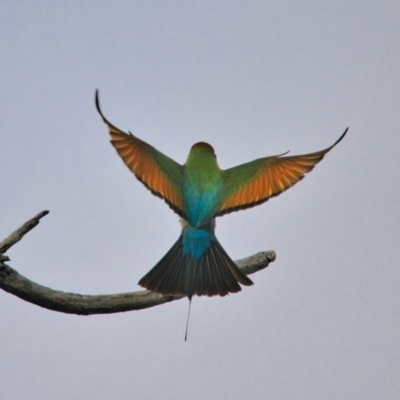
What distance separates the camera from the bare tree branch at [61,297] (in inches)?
157

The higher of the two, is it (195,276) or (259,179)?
(259,179)

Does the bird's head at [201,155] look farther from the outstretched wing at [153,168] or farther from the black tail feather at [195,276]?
the black tail feather at [195,276]

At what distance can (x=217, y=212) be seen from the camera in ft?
16.1

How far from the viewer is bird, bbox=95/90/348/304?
462 cm

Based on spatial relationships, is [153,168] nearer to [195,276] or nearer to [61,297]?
[195,276]

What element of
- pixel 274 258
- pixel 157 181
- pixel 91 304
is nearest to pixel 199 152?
pixel 157 181

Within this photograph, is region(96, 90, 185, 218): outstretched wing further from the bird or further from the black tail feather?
the black tail feather

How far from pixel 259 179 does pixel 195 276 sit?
924 mm

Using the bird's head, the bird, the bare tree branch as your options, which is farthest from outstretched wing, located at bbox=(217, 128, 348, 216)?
the bare tree branch

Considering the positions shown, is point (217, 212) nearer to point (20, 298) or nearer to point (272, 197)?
point (272, 197)

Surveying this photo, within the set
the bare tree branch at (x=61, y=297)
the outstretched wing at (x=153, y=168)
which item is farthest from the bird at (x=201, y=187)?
the bare tree branch at (x=61, y=297)

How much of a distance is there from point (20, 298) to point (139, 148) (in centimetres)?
132

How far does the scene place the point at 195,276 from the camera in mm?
4543

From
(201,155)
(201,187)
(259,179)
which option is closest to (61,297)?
(201,187)
